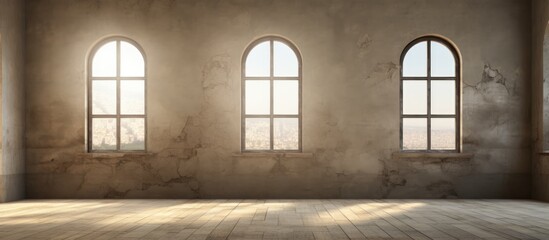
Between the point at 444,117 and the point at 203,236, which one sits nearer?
the point at 203,236

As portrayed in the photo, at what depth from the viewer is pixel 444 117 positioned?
10039mm

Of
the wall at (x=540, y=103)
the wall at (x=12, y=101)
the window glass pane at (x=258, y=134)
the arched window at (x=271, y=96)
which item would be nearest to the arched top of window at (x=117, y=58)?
the wall at (x=12, y=101)

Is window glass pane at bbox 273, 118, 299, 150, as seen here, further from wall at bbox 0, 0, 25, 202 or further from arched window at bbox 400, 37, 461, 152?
wall at bbox 0, 0, 25, 202

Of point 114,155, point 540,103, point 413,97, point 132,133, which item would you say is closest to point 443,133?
point 413,97

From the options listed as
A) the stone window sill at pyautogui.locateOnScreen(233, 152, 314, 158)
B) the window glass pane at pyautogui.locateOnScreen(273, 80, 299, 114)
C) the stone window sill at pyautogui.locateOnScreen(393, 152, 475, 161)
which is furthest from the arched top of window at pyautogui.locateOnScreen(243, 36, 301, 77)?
the stone window sill at pyautogui.locateOnScreen(393, 152, 475, 161)

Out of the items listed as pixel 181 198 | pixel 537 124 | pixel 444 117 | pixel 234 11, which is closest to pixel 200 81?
pixel 234 11

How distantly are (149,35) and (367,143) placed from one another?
451 centimetres

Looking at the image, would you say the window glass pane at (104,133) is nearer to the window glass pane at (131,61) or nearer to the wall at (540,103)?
the window glass pane at (131,61)

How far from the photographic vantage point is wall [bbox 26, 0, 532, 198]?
32.2ft

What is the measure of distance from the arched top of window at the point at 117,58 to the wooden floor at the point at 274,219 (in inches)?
96.4

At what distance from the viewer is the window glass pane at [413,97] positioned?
32.9 feet

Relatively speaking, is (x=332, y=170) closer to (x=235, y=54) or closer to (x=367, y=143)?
(x=367, y=143)

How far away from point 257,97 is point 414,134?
303cm

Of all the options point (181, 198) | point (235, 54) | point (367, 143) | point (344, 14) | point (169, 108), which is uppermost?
point (344, 14)
